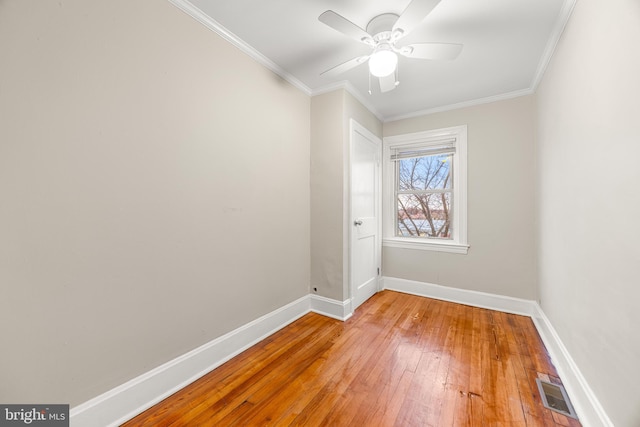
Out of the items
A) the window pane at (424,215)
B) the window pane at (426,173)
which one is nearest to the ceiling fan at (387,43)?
the window pane at (426,173)

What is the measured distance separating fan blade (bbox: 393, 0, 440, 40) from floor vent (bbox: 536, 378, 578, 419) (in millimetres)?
2347

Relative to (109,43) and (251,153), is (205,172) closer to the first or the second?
(251,153)

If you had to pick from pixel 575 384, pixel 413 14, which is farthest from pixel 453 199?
pixel 413 14

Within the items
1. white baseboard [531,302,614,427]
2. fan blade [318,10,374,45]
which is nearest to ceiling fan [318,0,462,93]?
fan blade [318,10,374,45]

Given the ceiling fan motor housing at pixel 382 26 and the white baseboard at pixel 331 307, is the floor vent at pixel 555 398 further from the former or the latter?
the ceiling fan motor housing at pixel 382 26

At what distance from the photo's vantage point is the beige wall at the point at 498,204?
2.70 metres

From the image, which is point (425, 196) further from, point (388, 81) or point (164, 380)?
point (164, 380)

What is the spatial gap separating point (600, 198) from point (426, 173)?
2.17 metres

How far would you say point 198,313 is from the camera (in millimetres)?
1733

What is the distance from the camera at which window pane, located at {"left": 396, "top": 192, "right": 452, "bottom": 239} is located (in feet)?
10.8

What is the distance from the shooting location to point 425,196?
341 centimetres

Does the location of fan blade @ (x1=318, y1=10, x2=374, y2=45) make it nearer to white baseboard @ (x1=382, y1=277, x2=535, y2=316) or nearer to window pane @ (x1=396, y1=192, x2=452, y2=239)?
window pane @ (x1=396, y1=192, x2=452, y2=239)

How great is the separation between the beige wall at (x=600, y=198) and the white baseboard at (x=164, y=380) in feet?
7.03

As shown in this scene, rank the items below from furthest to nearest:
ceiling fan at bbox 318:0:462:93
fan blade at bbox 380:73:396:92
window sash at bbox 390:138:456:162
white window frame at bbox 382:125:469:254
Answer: window sash at bbox 390:138:456:162
white window frame at bbox 382:125:469:254
fan blade at bbox 380:73:396:92
ceiling fan at bbox 318:0:462:93
